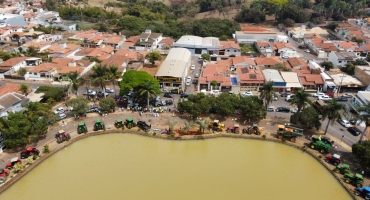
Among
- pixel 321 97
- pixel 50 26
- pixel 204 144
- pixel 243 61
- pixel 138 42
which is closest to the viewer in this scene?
pixel 204 144

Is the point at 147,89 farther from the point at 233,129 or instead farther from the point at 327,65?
the point at 327,65

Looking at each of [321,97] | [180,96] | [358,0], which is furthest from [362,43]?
[180,96]

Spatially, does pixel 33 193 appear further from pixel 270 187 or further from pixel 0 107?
pixel 270 187

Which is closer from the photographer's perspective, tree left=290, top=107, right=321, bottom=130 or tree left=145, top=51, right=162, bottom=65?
tree left=290, top=107, right=321, bottom=130

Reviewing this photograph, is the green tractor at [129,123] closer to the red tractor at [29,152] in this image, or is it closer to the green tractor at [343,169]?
the red tractor at [29,152]

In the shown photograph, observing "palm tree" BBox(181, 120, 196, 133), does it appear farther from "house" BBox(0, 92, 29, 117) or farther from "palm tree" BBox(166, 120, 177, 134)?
"house" BBox(0, 92, 29, 117)

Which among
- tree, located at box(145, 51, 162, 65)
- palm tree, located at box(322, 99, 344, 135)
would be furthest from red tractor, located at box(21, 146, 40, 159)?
palm tree, located at box(322, 99, 344, 135)
